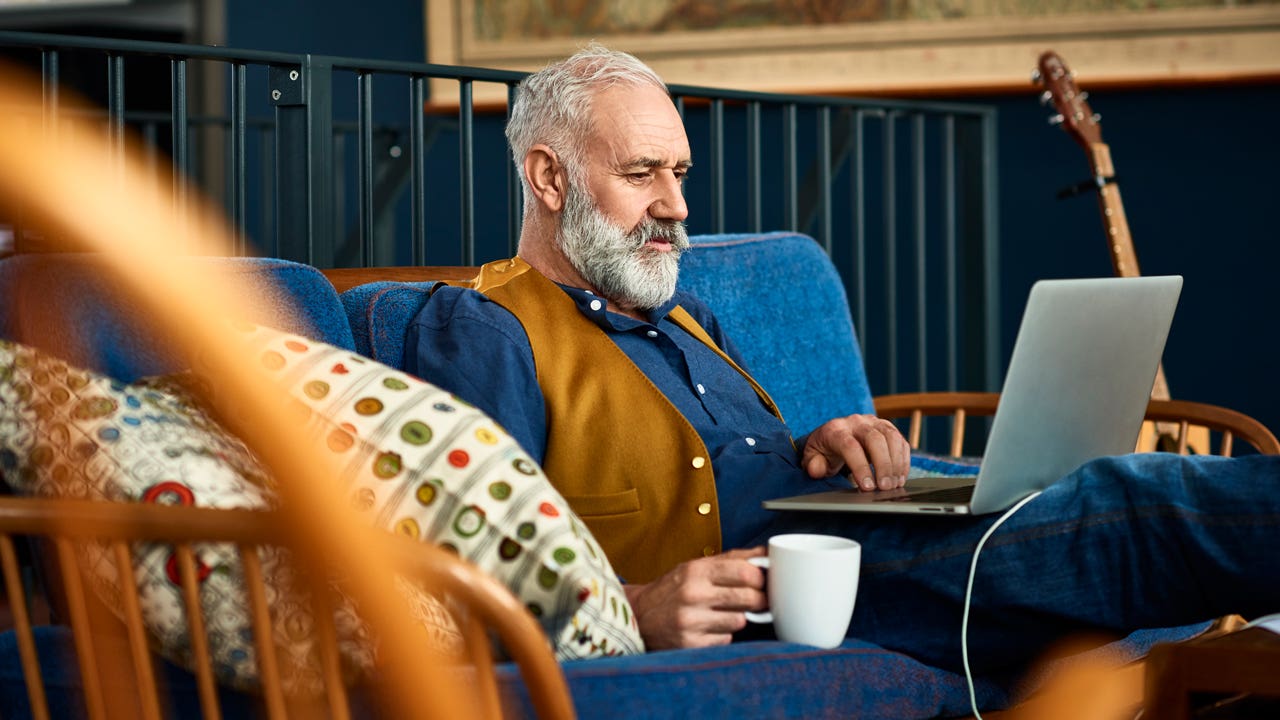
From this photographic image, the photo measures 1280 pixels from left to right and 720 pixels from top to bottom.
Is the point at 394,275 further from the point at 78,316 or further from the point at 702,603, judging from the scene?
the point at 702,603

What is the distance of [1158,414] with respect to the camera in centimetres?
191

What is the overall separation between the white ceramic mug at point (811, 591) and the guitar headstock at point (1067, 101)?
211 cm

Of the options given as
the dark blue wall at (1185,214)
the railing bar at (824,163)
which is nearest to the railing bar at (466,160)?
the railing bar at (824,163)

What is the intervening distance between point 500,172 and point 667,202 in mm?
2719

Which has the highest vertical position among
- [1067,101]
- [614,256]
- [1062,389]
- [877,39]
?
[877,39]

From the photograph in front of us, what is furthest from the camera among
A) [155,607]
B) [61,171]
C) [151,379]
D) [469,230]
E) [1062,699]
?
[469,230]

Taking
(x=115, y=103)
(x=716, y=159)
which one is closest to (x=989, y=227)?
(x=716, y=159)

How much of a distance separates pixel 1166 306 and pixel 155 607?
974 millimetres

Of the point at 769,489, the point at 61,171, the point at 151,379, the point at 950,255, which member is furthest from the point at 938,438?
the point at 61,171

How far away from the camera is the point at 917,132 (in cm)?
307

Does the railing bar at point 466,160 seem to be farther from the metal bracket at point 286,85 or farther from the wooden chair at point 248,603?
the wooden chair at point 248,603

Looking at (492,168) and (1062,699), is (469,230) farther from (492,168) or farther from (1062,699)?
(492,168)

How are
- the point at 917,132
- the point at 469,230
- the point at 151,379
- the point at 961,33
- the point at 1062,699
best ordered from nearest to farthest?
the point at 151,379 → the point at 1062,699 → the point at 469,230 → the point at 917,132 → the point at 961,33

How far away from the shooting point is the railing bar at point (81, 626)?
0.94m
